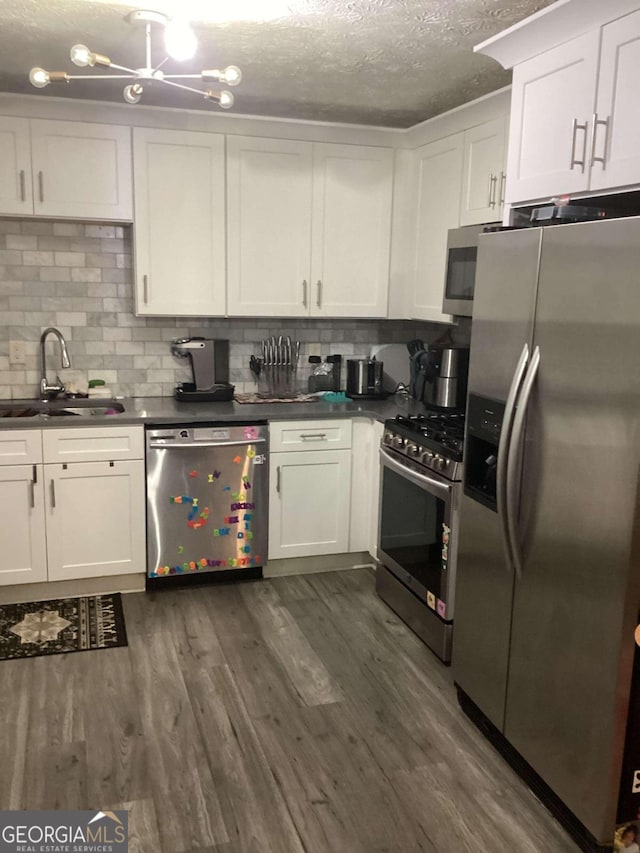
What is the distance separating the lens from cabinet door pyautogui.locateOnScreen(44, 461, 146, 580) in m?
3.48

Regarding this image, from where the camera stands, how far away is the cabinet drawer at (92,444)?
342cm

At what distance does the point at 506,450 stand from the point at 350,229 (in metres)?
2.13

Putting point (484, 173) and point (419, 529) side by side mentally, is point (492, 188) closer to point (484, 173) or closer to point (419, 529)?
point (484, 173)

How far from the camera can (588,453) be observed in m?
2.00

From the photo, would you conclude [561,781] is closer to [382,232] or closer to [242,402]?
[242,402]

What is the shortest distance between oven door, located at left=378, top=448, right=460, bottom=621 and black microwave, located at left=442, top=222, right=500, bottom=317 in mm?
759

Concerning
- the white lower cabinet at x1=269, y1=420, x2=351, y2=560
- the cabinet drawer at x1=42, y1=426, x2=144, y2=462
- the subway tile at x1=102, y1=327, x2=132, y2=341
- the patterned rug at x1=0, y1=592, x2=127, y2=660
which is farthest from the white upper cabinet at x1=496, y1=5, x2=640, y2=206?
the patterned rug at x1=0, y1=592, x2=127, y2=660

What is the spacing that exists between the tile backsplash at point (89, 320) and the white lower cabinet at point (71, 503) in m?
0.64

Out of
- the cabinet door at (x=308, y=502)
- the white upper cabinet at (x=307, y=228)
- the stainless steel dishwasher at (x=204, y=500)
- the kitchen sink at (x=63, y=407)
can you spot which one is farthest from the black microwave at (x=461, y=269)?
the kitchen sink at (x=63, y=407)

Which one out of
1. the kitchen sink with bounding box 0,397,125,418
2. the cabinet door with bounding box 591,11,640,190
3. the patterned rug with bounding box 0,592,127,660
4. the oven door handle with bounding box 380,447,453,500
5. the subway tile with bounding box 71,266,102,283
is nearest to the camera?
the cabinet door with bounding box 591,11,640,190

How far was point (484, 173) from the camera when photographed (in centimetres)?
331

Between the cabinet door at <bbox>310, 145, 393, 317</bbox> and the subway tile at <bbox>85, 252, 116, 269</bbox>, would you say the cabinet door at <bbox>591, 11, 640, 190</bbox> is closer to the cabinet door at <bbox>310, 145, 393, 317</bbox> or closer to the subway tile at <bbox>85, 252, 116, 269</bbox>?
the cabinet door at <bbox>310, 145, 393, 317</bbox>

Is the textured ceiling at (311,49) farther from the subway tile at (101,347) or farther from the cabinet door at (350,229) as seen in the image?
the subway tile at (101,347)

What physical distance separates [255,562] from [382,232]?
6.38ft
